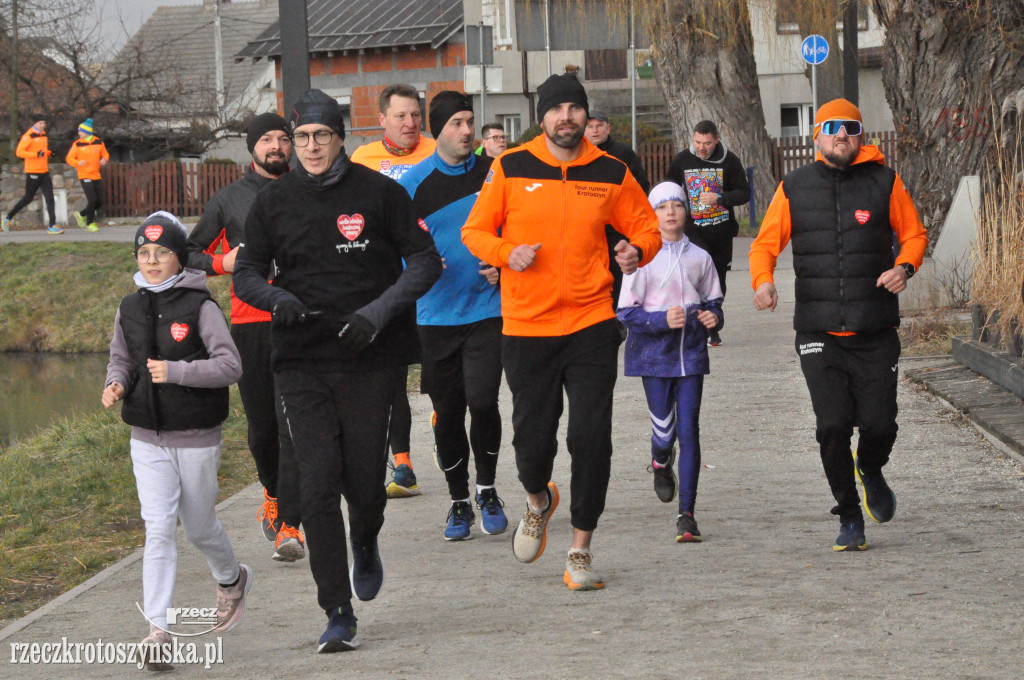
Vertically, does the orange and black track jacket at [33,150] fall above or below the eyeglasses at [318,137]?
above

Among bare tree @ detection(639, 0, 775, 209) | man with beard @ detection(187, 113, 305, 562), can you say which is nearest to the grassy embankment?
man with beard @ detection(187, 113, 305, 562)

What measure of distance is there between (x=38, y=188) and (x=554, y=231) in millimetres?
24749

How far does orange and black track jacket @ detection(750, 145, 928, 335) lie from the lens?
6.55m

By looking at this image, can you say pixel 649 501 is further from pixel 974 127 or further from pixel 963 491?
pixel 974 127

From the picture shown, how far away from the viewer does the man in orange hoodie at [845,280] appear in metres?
6.55

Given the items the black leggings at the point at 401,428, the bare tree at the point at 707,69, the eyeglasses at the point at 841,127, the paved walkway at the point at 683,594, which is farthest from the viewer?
the bare tree at the point at 707,69

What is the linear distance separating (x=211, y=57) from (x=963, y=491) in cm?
6022

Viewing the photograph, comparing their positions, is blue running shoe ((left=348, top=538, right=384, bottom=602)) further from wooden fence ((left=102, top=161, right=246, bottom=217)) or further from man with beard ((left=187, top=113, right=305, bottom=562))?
wooden fence ((left=102, top=161, right=246, bottom=217))

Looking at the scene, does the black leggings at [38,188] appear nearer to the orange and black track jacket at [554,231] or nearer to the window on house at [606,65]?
the window on house at [606,65]

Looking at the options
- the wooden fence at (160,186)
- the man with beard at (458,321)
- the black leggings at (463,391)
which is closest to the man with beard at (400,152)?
the black leggings at (463,391)

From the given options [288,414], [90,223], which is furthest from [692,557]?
[90,223]

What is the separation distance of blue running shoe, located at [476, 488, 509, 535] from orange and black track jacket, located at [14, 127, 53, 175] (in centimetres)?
2153

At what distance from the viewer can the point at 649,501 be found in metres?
7.88

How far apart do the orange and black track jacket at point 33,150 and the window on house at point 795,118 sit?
22.7 meters
